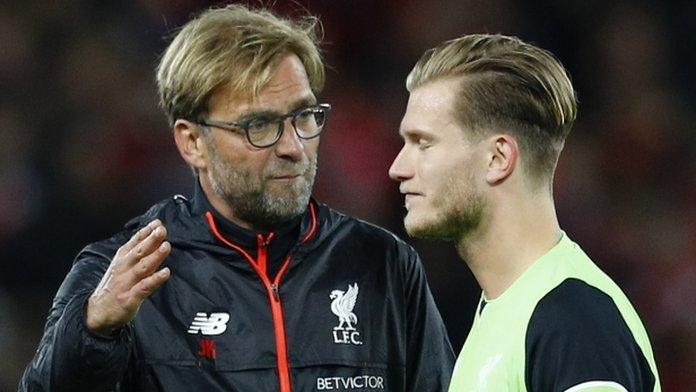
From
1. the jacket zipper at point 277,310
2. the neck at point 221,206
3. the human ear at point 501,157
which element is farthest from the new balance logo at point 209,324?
the human ear at point 501,157

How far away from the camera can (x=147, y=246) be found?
276 cm

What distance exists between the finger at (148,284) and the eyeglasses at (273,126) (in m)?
0.69

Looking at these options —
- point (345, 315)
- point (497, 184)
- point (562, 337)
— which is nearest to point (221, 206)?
point (345, 315)

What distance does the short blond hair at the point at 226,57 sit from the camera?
11.0 ft

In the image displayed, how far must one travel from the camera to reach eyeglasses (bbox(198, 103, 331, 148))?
11.0ft

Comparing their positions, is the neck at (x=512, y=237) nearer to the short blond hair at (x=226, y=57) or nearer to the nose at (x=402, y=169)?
the nose at (x=402, y=169)

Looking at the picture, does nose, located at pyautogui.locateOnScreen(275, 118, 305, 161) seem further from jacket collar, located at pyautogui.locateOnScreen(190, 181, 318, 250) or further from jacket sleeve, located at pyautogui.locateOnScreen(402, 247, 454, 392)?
jacket sleeve, located at pyautogui.locateOnScreen(402, 247, 454, 392)

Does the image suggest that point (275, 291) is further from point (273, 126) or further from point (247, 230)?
point (273, 126)

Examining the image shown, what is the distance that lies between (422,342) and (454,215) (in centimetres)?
68

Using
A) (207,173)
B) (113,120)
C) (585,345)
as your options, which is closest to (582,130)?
(113,120)

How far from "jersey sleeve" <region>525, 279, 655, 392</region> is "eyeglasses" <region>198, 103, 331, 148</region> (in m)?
1.06

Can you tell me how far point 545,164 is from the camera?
286 cm

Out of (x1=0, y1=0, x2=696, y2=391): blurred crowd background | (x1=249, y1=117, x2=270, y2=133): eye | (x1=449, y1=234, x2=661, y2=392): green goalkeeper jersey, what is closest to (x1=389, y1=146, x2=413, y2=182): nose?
(x1=449, y1=234, x2=661, y2=392): green goalkeeper jersey

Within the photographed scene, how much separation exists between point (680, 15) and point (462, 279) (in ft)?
7.64
